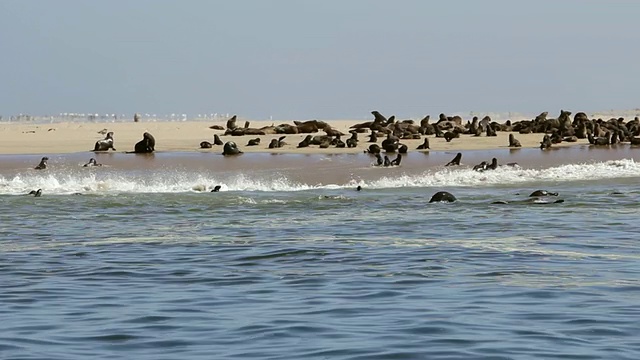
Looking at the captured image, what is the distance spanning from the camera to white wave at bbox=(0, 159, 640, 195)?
23.3 m

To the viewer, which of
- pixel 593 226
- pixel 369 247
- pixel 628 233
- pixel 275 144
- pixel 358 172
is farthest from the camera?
pixel 275 144

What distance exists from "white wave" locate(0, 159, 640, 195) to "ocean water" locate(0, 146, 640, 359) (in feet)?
1.19

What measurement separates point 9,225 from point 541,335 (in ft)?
32.7

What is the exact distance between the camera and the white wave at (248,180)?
2330 centimetres

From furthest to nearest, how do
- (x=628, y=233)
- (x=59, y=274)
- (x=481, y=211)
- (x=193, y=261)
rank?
1. (x=481, y=211)
2. (x=628, y=233)
3. (x=193, y=261)
4. (x=59, y=274)

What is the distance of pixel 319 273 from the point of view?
1099 centimetres

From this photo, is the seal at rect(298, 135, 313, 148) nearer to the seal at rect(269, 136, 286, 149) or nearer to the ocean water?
the seal at rect(269, 136, 286, 149)

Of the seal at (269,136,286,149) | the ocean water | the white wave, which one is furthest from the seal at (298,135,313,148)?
the ocean water

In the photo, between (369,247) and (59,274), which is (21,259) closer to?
(59,274)

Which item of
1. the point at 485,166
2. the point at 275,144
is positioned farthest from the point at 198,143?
the point at 485,166

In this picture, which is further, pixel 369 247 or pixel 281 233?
pixel 281 233

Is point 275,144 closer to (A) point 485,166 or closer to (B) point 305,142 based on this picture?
(B) point 305,142

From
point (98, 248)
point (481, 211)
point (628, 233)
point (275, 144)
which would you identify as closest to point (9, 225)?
point (98, 248)

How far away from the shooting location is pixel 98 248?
1323 centimetres
